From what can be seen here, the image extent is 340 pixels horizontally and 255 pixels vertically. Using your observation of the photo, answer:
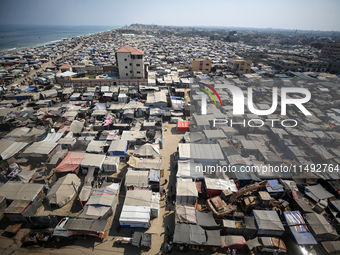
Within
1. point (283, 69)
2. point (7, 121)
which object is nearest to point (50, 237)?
point (7, 121)

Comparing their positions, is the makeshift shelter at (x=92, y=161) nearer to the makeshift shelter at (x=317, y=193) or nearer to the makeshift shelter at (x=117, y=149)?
the makeshift shelter at (x=117, y=149)

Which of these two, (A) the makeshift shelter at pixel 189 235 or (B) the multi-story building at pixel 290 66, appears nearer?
(A) the makeshift shelter at pixel 189 235

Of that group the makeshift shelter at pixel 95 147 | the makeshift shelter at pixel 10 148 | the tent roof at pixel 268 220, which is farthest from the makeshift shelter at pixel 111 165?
the tent roof at pixel 268 220

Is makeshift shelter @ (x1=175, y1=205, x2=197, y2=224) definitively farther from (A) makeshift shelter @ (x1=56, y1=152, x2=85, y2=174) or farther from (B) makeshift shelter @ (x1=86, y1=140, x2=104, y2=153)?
(B) makeshift shelter @ (x1=86, y1=140, x2=104, y2=153)

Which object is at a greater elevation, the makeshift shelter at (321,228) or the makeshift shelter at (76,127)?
the makeshift shelter at (76,127)

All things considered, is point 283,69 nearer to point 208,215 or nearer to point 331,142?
point 331,142

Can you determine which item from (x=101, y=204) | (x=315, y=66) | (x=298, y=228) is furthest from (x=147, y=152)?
(x=315, y=66)
